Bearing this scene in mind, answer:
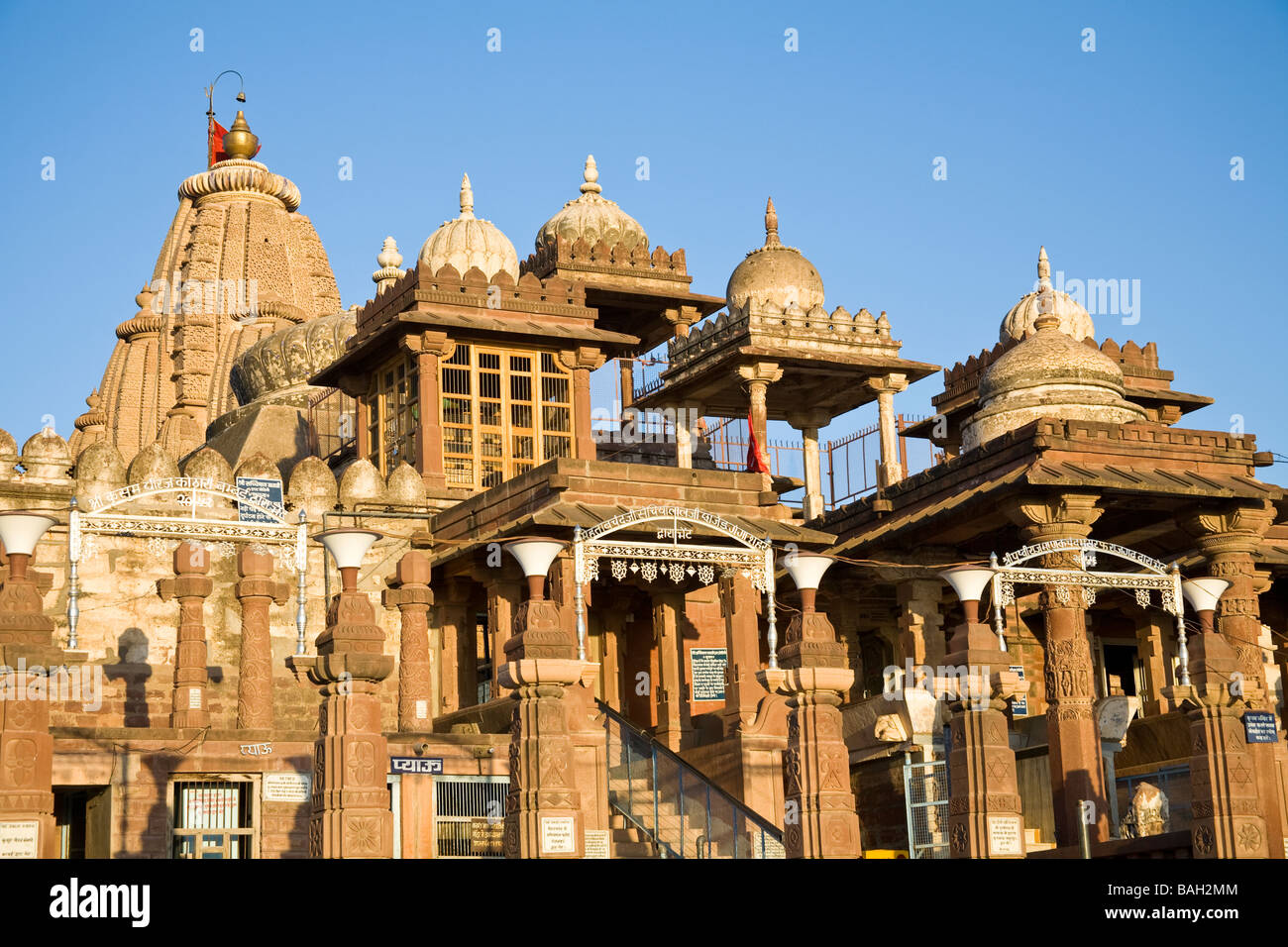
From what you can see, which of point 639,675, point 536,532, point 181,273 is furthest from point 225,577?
point 181,273

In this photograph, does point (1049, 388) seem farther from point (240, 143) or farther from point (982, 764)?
point (240, 143)

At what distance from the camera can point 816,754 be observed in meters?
23.7

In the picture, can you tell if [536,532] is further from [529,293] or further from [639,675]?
[529,293]

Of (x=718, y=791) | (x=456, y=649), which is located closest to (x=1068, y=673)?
(x=718, y=791)

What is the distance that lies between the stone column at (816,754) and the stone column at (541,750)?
315 cm

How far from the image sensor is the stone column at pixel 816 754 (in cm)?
2336

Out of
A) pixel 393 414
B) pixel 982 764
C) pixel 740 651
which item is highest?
pixel 393 414

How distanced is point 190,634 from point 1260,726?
15245 millimetres

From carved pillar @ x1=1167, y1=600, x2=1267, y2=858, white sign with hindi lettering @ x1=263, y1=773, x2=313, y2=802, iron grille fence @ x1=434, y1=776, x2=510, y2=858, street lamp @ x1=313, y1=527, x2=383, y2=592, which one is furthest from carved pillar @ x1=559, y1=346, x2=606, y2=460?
carved pillar @ x1=1167, y1=600, x2=1267, y2=858

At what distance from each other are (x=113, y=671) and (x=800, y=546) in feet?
37.7

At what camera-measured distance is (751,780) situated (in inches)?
1184

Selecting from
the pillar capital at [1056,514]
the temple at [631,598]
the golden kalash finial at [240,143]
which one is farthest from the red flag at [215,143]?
the pillar capital at [1056,514]

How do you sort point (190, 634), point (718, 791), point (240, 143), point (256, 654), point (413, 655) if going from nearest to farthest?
point (718, 791), point (256, 654), point (190, 634), point (413, 655), point (240, 143)

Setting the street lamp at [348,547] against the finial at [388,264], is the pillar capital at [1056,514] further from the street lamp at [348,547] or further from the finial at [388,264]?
the finial at [388,264]
